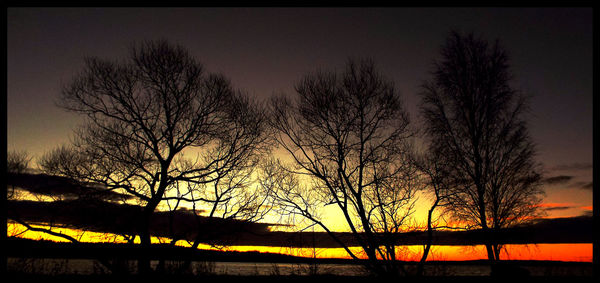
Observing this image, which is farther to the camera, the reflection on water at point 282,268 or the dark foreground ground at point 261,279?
the reflection on water at point 282,268

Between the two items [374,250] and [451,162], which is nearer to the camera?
[374,250]

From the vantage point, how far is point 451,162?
1334cm

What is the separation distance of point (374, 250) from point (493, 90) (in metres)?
6.87

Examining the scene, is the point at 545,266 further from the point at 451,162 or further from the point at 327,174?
the point at 327,174

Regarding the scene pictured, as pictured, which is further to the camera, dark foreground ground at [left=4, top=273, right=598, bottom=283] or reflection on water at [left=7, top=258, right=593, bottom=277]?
reflection on water at [left=7, top=258, right=593, bottom=277]

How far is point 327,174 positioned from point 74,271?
8462 millimetres

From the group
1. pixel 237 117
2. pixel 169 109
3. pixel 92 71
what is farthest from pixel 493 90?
pixel 92 71

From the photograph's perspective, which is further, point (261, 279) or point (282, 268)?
point (282, 268)

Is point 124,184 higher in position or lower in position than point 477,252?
higher

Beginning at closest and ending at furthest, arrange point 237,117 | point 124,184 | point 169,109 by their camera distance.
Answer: point 124,184 → point 169,109 → point 237,117

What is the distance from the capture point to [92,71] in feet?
44.2

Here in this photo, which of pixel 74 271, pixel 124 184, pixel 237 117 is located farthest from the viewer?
pixel 237 117

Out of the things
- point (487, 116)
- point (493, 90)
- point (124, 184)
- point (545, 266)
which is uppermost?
point (493, 90)

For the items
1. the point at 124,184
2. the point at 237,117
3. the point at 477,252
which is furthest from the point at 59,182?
the point at 477,252
